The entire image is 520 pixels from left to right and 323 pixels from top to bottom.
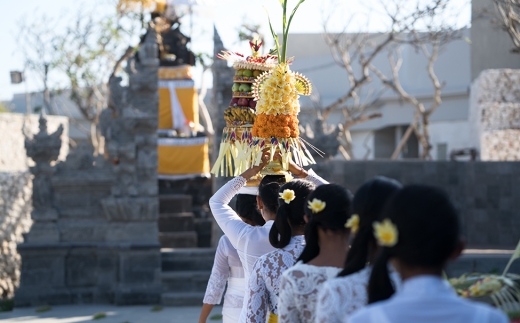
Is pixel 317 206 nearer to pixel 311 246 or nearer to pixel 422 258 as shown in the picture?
pixel 311 246

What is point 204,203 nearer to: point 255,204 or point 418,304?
point 255,204

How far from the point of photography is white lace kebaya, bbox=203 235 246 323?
184 inches

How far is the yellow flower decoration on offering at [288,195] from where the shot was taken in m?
3.46

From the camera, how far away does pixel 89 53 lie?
22.7 m

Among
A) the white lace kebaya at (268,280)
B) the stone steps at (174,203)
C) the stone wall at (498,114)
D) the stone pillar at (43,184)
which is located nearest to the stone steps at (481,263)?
Result: the stone steps at (174,203)

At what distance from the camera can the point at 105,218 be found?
10734 mm

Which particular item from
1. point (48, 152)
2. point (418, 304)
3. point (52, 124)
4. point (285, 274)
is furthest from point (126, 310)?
point (52, 124)

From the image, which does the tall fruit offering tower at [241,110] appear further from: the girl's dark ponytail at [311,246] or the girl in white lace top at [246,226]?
the girl's dark ponytail at [311,246]

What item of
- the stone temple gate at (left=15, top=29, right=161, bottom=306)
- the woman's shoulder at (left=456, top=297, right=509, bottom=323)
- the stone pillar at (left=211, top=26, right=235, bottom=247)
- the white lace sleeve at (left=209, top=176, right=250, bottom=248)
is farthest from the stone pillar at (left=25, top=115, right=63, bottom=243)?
the woman's shoulder at (left=456, top=297, right=509, bottom=323)

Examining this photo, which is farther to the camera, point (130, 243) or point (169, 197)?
point (169, 197)

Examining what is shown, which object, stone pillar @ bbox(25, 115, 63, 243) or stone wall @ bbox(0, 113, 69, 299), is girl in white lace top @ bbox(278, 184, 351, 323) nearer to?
stone pillar @ bbox(25, 115, 63, 243)

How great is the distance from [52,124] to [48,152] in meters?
12.0

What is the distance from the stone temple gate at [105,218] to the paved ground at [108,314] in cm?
25

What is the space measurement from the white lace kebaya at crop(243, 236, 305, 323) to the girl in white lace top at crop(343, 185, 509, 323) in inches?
55.6
